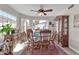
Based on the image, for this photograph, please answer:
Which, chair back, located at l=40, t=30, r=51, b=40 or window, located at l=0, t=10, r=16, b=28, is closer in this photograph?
window, located at l=0, t=10, r=16, b=28

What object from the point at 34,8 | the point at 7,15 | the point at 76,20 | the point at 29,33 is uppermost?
the point at 34,8

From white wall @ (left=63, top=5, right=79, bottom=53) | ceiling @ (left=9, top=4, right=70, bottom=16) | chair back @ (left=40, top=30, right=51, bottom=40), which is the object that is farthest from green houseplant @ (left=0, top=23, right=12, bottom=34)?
white wall @ (left=63, top=5, right=79, bottom=53)

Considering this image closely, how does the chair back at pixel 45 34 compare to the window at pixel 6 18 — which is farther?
the chair back at pixel 45 34

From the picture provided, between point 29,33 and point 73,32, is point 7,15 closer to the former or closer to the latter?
point 29,33

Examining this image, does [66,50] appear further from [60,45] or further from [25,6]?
[25,6]

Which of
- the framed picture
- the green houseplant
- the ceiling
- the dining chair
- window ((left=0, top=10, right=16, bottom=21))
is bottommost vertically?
the dining chair

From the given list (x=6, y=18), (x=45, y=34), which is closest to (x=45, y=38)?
(x=45, y=34)

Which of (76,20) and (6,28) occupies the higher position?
(76,20)

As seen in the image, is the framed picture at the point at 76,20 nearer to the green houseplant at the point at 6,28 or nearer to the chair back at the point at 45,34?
the chair back at the point at 45,34

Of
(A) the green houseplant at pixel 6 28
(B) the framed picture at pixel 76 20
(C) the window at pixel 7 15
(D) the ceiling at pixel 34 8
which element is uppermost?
(D) the ceiling at pixel 34 8

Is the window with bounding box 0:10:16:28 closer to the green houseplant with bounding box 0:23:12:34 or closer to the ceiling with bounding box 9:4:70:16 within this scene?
the green houseplant with bounding box 0:23:12:34

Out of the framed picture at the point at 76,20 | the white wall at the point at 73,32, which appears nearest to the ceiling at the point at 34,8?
the white wall at the point at 73,32
